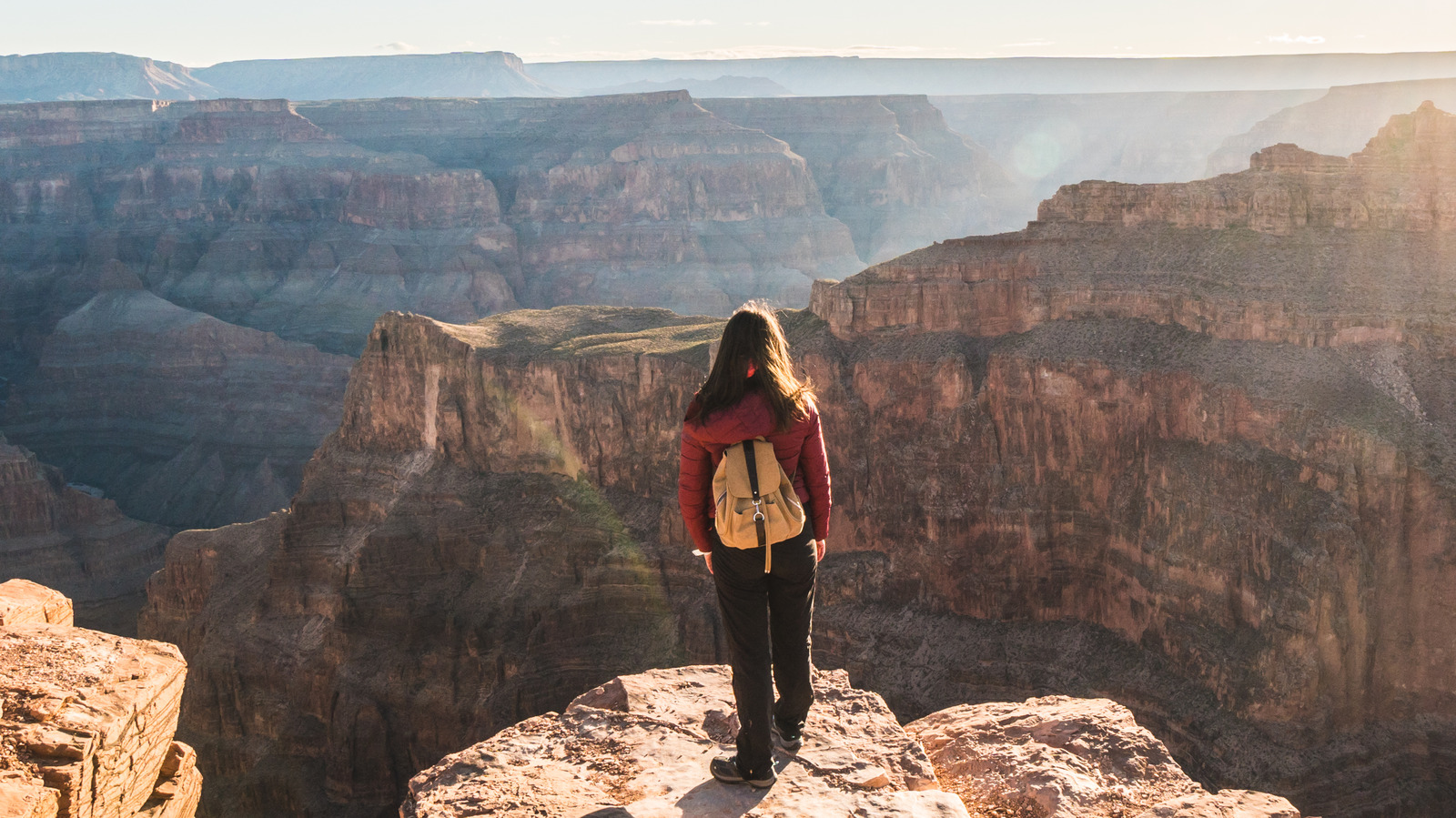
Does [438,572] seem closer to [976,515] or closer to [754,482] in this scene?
[976,515]

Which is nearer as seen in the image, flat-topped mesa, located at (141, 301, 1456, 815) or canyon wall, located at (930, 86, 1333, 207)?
flat-topped mesa, located at (141, 301, 1456, 815)

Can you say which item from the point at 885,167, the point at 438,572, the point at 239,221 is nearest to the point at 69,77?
the point at 239,221

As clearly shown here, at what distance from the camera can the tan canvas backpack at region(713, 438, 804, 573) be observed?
31.8 feet

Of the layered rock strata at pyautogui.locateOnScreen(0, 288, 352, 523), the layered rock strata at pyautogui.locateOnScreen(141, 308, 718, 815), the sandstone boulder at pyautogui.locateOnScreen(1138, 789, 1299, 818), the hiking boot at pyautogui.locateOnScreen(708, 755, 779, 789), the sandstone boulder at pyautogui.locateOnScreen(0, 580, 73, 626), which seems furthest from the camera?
the layered rock strata at pyautogui.locateOnScreen(0, 288, 352, 523)

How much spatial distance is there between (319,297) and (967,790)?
110756mm

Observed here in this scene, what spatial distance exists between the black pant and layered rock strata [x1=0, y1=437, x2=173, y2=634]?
59.8m

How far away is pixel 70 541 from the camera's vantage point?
68062 mm

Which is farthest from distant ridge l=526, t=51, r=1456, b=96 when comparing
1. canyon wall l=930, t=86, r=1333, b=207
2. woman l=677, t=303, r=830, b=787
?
woman l=677, t=303, r=830, b=787

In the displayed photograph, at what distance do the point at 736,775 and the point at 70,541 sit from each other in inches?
2667

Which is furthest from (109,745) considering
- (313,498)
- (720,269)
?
(720,269)

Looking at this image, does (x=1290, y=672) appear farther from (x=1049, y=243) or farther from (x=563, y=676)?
(x=563, y=676)

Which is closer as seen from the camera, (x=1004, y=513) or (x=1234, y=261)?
(x=1234, y=261)

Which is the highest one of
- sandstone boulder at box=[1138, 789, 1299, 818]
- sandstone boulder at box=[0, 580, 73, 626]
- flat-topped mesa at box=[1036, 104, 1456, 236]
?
flat-topped mesa at box=[1036, 104, 1456, 236]

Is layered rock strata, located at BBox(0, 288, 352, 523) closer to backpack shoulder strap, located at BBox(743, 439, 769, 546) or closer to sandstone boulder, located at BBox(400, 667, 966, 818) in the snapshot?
sandstone boulder, located at BBox(400, 667, 966, 818)
